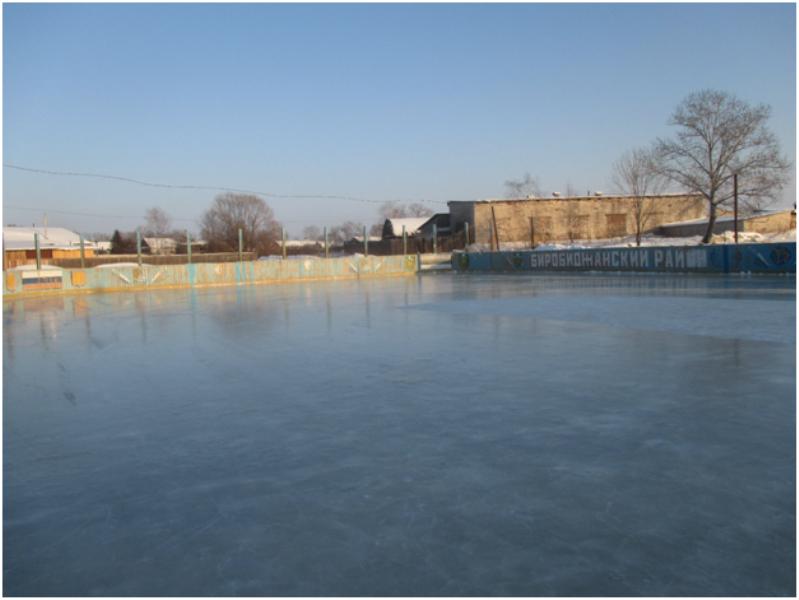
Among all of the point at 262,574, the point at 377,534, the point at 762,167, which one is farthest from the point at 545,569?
the point at 762,167

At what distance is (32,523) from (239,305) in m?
17.6

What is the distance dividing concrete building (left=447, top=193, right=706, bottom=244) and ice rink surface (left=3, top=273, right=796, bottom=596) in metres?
48.7

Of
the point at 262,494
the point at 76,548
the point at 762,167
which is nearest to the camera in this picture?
the point at 76,548

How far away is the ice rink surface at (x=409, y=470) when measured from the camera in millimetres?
3279

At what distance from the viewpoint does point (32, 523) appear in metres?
4.00

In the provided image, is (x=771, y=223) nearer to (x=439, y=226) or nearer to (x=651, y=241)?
(x=651, y=241)

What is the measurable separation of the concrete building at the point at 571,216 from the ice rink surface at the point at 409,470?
160 feet

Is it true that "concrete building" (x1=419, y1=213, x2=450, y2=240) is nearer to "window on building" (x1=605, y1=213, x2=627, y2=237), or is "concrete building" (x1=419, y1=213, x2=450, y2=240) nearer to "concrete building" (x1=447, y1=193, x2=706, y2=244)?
"concrete building" (x1=447, y1=193, x2=706, y2=244)

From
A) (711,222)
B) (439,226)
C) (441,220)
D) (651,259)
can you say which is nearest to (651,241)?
(711,222)

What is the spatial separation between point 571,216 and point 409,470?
56.9m

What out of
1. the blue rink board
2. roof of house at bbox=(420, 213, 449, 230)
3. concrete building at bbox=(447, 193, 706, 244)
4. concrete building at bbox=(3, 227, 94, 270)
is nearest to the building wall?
concrete building at bbox=(447, 193, 706, 244)

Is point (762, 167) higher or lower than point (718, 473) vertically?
higher

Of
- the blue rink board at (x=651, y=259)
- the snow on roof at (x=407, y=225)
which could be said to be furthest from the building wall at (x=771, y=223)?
the snow on roof at (x=407, y=225)

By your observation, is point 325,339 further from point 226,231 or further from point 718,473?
point 226,231
